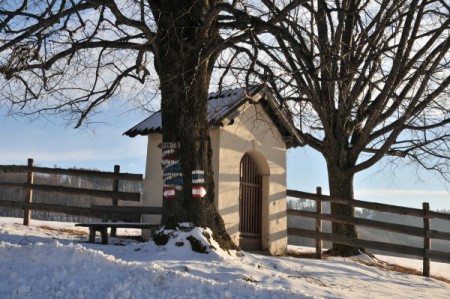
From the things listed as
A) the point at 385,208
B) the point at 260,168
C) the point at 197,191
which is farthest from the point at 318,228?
the point at 197,191

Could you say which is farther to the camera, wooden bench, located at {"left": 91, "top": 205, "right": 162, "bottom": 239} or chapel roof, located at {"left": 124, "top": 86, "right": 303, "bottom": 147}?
chapel roof, located at {"left": 124, "top": 86, "right": 303, "bottom": 147}

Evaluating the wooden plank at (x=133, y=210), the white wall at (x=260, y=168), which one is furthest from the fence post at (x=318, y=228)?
the wooden plank at (x=133, y=210)

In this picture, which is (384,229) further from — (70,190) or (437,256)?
(70,190)

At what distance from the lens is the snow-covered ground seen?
5.61m

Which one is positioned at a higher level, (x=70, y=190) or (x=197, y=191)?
(x=70, y=190)

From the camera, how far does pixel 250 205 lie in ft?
42.9

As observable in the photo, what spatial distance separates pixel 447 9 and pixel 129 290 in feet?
33.6

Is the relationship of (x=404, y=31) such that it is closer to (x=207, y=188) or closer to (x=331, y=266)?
(x=331, y=266)

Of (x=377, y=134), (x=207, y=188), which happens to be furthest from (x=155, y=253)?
(x=377, y=134)

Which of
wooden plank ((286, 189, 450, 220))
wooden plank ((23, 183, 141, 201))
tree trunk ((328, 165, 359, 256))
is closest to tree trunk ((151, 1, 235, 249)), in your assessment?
wooden plank ((23, 183, 141, 201))

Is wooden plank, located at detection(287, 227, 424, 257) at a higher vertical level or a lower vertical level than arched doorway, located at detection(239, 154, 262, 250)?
lower

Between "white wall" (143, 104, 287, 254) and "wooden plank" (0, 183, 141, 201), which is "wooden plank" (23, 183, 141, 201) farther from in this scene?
"white wall" (143, 104, 287, 254)

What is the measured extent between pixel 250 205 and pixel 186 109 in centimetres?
488

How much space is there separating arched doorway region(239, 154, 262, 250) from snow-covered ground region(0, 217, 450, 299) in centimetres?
274
